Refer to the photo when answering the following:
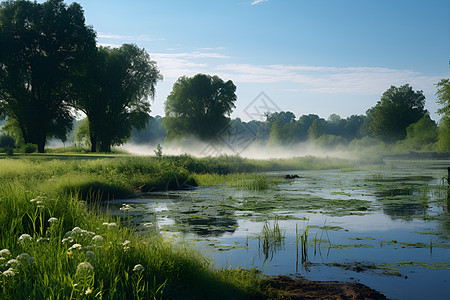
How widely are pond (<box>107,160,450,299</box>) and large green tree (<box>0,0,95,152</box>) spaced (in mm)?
27972

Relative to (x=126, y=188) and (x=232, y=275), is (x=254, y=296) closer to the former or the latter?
(x=232, y=275)

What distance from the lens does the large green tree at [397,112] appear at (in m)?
87.1

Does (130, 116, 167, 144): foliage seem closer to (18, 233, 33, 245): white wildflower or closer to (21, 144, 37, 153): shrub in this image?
(21, 144, 37, 153): shrub

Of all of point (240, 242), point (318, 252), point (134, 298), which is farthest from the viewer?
point (240, 242)

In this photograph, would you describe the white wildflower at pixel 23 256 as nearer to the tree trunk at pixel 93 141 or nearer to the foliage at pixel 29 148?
the foliage at pixel 29 148

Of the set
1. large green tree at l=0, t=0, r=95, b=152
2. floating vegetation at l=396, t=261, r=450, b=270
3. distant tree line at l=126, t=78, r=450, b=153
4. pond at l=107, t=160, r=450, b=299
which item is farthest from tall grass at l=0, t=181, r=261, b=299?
distant tree line at l=126, t=78, r=450, b=153

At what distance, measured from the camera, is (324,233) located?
1001cm

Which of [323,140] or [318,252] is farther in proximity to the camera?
[323,140]

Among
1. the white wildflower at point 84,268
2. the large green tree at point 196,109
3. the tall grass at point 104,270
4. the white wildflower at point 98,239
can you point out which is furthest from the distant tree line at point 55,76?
the white wildflower at point 84,268

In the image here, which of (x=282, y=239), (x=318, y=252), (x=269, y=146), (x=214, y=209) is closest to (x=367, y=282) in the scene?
(x=318, y=252)

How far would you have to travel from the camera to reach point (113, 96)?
4869 centimetres

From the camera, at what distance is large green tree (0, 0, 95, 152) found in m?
39.4

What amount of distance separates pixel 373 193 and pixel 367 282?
1336 centimetres

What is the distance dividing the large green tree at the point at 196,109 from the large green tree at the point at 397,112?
39552 millimetres
